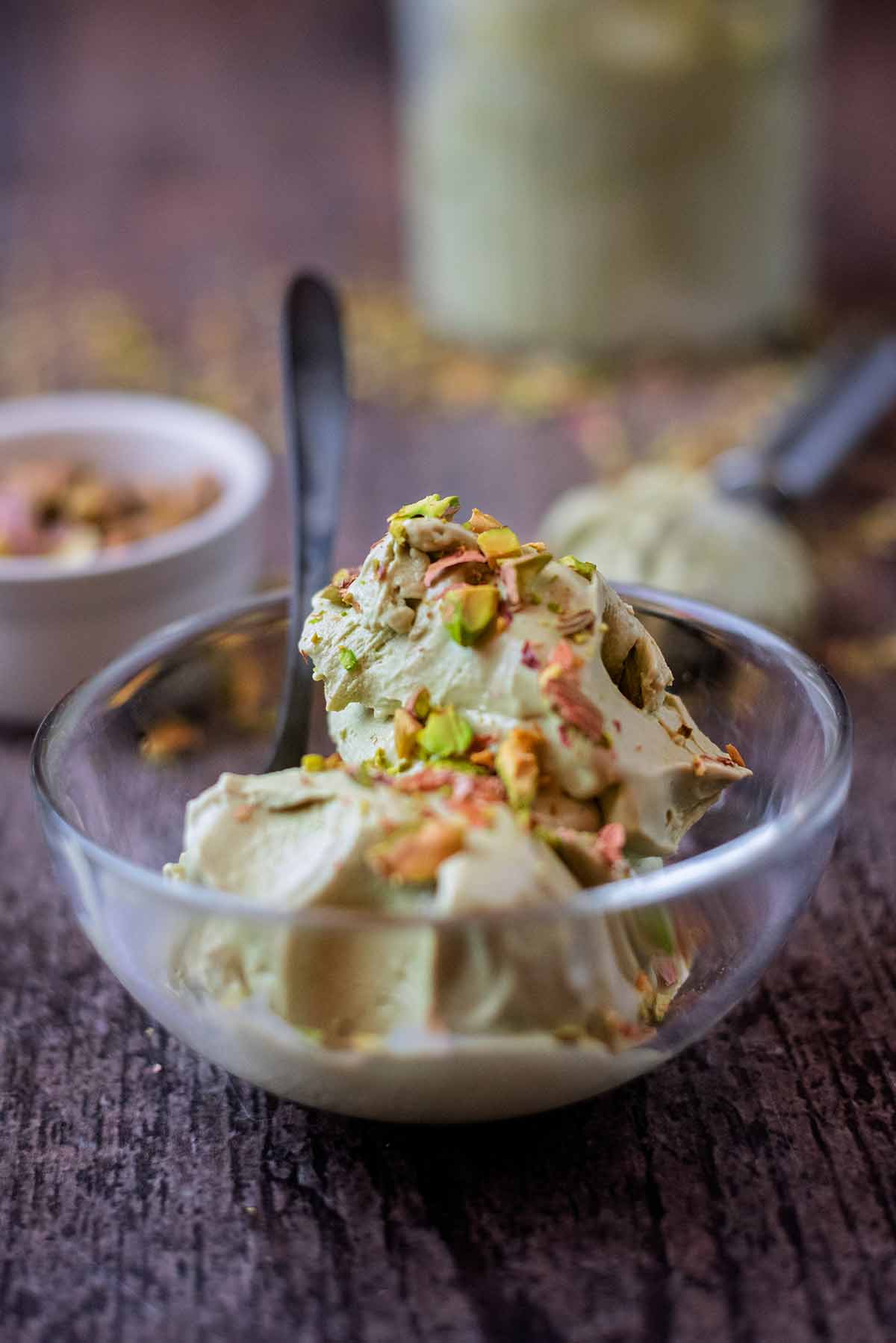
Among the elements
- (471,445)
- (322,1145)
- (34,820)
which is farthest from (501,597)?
(471,445)

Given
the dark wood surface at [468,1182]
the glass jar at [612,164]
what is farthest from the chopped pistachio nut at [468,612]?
the glass jar at [612,164]

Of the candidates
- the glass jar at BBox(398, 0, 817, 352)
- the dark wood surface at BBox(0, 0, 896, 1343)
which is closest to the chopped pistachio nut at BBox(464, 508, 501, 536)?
the dark wood surface at BBox(0, 0, 896, 1343)

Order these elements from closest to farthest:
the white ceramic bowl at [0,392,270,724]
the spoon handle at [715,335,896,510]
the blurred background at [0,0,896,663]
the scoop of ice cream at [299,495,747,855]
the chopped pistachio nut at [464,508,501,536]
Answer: the scoop of ice cream at [299,495,747,855] < the chopped pistachio nut at [464,508,501,536] < the white ceramic bowl at [0,392,270,724] < the spoon handle at [715,335,896,510] < the blurred background at [0,0,896,663]

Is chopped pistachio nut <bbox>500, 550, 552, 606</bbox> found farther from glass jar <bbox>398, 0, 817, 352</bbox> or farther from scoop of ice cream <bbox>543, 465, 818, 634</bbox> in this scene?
glass jar <bbox>398, 0, 817, 352</bbox>

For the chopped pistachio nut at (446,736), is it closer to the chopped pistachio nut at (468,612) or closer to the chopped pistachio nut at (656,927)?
the chopped pistachio nut at (468,612)

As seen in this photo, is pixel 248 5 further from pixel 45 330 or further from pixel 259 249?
pixel 45 330

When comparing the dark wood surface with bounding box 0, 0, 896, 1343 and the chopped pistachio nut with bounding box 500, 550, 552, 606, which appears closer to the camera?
the dark wood surface with bounding box 0, 0, 896, 1343
